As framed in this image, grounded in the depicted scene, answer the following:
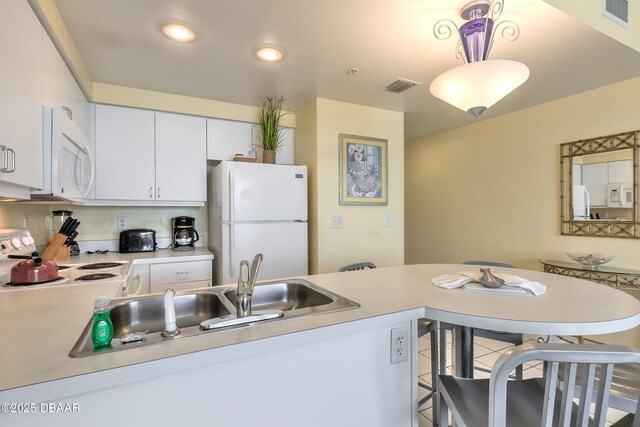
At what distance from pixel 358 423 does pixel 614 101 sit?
311 cm

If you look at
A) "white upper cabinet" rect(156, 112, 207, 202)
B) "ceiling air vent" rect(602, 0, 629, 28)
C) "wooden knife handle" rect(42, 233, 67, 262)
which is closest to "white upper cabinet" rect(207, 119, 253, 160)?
"white upper cabinet" rect(156, 112, 207, 202)

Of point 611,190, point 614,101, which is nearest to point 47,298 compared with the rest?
point 611,190

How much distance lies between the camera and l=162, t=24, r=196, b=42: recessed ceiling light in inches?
69.2

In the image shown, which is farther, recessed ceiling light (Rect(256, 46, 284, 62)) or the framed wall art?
the framed wall art

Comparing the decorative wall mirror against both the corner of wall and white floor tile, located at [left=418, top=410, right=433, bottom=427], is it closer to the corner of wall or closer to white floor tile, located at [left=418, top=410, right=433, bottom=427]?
white floor tile, located at [left=418, top=410, right=433, bottom=427]

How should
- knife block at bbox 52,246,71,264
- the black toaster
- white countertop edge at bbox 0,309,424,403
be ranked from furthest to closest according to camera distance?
the black toaster → knife block at bbox 52,246,71,264 → white countertop edge at bbox 0,309,424,403

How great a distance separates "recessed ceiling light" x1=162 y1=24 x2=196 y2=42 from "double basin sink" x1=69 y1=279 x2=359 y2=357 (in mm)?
1486

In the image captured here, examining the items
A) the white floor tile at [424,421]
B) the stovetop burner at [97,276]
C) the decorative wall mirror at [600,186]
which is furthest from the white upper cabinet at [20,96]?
the decorative wall mirror at [600,186]

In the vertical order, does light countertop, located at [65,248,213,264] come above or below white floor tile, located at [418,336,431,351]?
above

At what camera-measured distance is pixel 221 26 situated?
1756 millimetres

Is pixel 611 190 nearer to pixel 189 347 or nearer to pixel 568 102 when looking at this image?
pixel 568 102

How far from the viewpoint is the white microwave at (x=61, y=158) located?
4.69 ft

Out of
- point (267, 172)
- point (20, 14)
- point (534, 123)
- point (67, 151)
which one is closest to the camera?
point (20, 14)

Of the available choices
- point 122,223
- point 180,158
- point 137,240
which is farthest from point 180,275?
point 180,158
